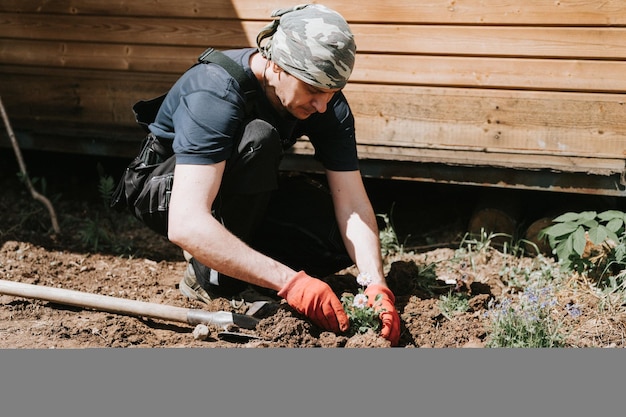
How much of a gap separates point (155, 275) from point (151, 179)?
92cm

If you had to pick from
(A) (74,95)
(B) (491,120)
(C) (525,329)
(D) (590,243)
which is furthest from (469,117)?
(A) (74,95)

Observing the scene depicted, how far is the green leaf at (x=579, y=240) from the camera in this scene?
4.11 meters

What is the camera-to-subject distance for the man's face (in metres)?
3.44

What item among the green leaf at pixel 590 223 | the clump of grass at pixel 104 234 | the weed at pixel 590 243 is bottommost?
the clump of grass at pixel 104 234

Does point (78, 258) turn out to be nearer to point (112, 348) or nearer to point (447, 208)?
point (112, 348)

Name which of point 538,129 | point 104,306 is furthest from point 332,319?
point 538,129

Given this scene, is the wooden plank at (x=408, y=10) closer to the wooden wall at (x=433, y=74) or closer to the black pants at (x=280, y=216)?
the wooden wall at (x=433, y=74)

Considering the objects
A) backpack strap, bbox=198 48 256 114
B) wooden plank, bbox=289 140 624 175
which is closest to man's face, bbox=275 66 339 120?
backpack strap, bbox=198 48 256 114

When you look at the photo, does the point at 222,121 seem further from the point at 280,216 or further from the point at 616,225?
the point at 616,225

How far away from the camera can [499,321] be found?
344 centimetres

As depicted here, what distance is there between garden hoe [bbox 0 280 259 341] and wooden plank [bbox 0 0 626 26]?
2034 mm

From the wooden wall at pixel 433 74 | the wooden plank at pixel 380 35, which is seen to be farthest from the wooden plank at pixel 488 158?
the wooden plank at pixel 380 35

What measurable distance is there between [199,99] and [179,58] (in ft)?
6.22

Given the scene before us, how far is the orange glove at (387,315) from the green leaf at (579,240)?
115 cm
